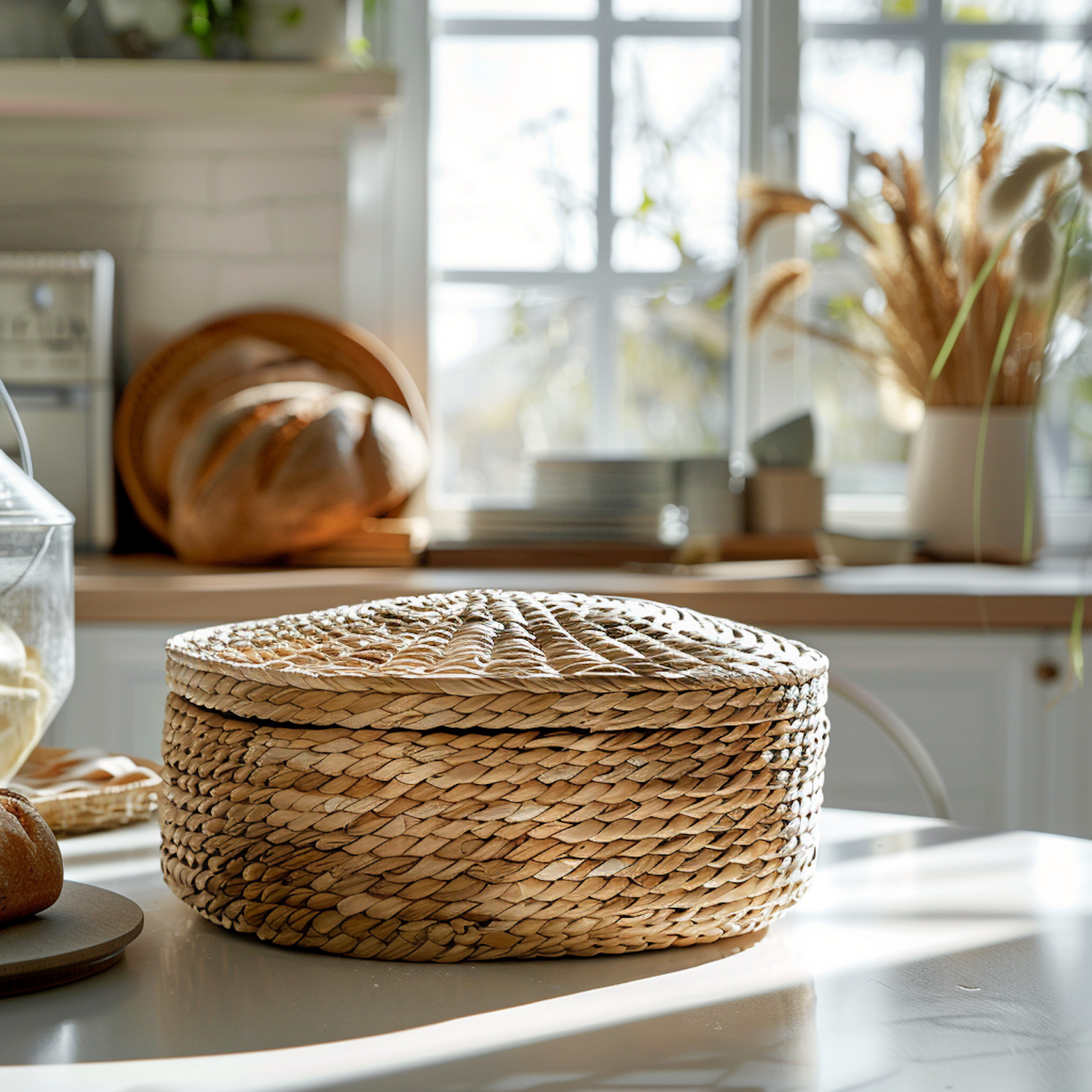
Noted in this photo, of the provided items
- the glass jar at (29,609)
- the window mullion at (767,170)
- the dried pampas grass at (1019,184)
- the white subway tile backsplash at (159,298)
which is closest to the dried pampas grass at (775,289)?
the window mullion at (767,170)

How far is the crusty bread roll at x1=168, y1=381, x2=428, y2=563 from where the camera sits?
70.1 inches

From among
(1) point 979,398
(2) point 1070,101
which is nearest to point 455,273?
(1) point 979,398

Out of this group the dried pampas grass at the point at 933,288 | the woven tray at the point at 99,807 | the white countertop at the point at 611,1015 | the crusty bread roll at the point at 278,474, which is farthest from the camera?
the dried pampas grass at the point at 933,288

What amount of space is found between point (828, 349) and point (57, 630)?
184 cm

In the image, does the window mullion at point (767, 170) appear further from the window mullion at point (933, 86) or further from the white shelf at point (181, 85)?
the white shelf at point (181, 85)

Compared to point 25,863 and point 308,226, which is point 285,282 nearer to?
point 308,226

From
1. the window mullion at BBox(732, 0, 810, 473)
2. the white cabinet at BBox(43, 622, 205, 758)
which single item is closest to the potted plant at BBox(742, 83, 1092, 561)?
the window mullion at BBox(732, 0, 810, 473)

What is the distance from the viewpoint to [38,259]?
77.9 inches

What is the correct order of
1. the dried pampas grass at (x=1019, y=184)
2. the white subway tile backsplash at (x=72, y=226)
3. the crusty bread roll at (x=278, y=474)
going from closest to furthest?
the dried pampas grass at (x=1019, y=184) → the crusty bread roll at (x=278, y=474) → the white subway tile backsplash at (x=72, y=226)

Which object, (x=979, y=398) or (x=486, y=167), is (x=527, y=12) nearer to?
(x=486, y=167)

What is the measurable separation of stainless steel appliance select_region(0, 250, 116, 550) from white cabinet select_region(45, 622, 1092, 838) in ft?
1.58

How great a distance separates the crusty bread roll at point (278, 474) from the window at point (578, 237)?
41 cm

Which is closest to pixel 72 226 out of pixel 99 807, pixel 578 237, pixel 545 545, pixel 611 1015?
pixel 578 237

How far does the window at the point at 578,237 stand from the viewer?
223cm
